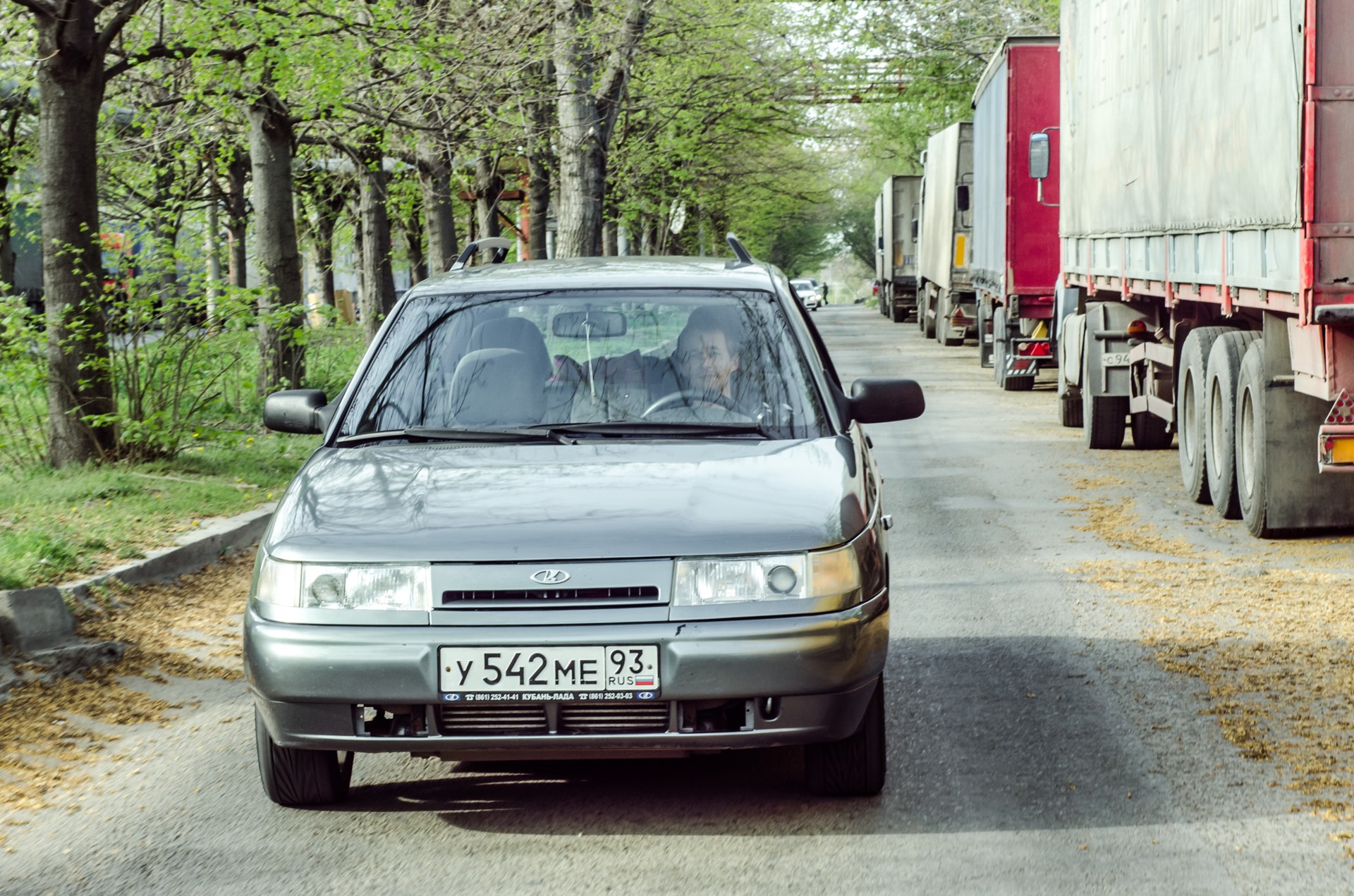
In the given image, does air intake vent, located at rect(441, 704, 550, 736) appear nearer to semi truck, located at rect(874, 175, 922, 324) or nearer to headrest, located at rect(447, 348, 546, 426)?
headrest, located at rect(447, 348, 546, 426)

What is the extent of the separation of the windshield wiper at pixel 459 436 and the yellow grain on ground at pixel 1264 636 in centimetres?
221

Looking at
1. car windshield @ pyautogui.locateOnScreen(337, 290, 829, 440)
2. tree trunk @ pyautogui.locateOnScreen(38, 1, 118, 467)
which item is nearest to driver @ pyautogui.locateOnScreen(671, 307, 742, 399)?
car windshield @ pyautogui.locateOnScreen(337, 290, 829, 440)

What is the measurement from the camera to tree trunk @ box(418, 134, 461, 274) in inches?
893

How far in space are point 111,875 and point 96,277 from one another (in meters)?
7.47

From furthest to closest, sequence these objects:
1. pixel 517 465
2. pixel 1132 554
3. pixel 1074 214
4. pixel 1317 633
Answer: pixel 1074 214 < pixel 1132 554 < pixel 1317 633 < pixel 517 465

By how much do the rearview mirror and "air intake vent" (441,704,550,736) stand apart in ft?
5.06

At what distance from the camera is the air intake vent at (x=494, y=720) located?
164 inches

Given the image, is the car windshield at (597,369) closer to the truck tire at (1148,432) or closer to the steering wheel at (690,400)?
the steering wheel at (690,400)

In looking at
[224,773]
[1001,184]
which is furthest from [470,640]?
[1001,184]

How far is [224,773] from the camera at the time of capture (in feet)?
16.8

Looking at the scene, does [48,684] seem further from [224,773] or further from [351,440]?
[351,440]

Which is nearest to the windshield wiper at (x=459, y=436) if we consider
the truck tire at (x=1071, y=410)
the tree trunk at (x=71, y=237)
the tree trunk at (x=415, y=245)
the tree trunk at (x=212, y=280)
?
the tree trunk at (x=71, y=237)

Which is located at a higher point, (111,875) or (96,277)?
(96,277)

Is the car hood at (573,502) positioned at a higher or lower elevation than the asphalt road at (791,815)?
higher
